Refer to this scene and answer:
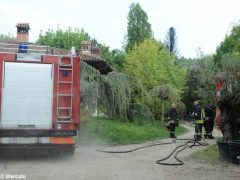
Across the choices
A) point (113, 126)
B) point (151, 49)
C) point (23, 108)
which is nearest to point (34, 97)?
point (23, 108)

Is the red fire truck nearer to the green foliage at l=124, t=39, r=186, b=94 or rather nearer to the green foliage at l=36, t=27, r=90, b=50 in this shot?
the green foliage at l=124, t=39, r=186, b=94

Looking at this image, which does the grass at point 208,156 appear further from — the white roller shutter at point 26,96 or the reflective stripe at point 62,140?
the white roller shutter at point 26,96

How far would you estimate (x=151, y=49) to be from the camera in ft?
141

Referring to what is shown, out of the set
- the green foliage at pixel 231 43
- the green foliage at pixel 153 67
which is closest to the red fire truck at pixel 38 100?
the green foliage at pixel 153 67

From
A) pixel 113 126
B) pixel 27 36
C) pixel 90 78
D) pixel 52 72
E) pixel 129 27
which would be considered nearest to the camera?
pixel 52 72

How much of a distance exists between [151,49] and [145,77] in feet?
12.2

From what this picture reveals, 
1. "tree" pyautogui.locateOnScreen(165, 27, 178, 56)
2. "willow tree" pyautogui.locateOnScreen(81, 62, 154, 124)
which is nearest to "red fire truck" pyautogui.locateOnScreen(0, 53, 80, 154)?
"willow tree" pyautogui.locateOnScreen(81, 62, 154, 124)

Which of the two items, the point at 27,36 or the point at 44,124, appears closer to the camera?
the point at 44,124

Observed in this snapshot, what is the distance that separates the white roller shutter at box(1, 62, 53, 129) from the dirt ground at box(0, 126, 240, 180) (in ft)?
3.78

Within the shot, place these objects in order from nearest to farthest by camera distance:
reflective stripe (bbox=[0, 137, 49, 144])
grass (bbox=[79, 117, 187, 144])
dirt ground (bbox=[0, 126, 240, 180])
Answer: dirt ground (bbox=[0, 126, 240, 180]) → reflective stripe (bbox=[0, 137, 49, 144]) → grass (bbox=[79, 117, 187, 144])

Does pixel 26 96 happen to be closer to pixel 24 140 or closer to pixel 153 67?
pixel 24 140

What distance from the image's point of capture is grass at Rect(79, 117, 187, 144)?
19422mm

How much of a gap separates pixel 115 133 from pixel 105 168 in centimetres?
935

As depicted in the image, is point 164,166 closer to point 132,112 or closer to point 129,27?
point 132,112
